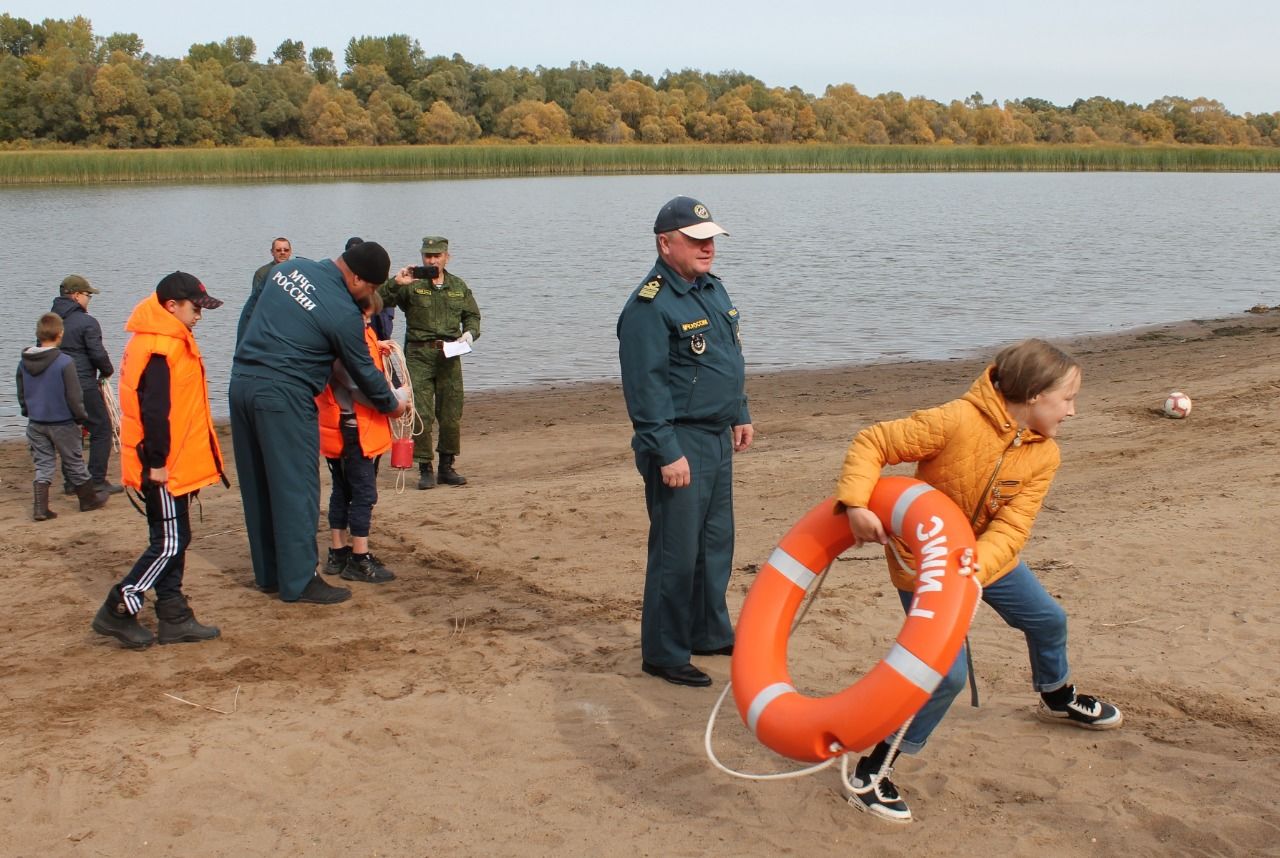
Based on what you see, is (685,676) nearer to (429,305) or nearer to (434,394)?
(429,305)

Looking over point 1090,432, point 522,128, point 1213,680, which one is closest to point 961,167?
point 522,128

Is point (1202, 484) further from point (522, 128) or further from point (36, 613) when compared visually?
point (522, 128)

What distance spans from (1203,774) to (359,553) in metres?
4.37

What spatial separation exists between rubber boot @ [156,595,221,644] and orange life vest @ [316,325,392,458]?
1200mm

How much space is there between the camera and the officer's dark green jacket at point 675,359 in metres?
4.92

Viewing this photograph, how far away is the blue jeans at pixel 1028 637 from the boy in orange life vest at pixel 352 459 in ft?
11.1

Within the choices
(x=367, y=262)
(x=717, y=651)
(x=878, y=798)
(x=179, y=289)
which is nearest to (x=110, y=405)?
(x=179, y=289)

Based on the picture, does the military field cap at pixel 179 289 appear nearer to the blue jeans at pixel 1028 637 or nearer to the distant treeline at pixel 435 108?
the blue jeans at pixel 1028 637

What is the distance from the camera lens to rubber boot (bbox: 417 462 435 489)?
939 centimetres

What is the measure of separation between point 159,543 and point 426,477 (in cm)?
379

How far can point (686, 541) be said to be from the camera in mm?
5137

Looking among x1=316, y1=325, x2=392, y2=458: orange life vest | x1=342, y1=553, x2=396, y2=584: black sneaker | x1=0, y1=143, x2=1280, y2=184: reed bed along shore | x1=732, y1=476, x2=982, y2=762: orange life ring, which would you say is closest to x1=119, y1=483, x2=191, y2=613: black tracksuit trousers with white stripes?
x1=316, y1=325, x2=392, y2=458: orange life vest

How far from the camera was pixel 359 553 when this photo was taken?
6.82 m

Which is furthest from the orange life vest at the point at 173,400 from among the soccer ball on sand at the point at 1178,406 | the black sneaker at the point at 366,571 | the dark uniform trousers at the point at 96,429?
the soccer ball on sand at the point at 1178,406
